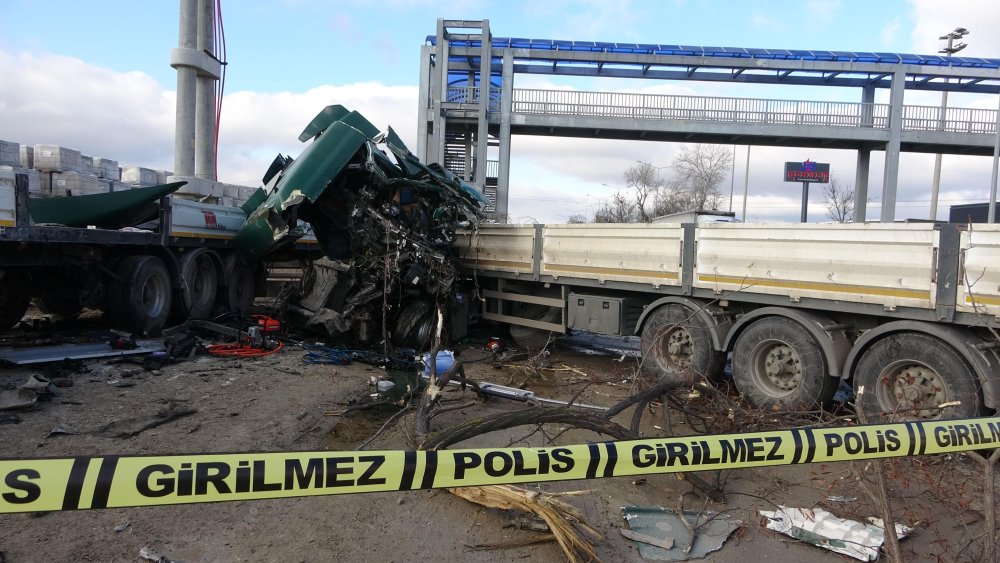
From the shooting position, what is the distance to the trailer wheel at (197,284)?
9.11 meters

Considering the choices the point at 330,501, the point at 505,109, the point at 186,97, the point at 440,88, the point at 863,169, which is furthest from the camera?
the point at 863,169

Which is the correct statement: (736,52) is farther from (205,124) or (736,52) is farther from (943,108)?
(205,124)

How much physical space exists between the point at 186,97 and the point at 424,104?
10500 millimetres

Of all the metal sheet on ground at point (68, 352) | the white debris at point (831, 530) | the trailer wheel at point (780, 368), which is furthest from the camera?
the metal sheet on ground at point (68, 352)

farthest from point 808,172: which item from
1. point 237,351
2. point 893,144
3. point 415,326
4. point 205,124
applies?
point 237,351

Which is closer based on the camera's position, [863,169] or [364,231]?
[364,231]

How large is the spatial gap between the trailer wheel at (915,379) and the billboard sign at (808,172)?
34.8 metres

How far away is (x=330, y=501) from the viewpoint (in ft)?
12.8

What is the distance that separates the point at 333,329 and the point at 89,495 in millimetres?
6706

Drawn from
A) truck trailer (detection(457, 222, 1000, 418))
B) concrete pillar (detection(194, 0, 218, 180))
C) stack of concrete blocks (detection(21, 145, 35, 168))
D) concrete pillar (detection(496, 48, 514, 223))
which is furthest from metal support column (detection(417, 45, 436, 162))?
truck trailer (detection(457, 222, 1000, 418))

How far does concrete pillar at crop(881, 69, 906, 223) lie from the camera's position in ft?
81.6

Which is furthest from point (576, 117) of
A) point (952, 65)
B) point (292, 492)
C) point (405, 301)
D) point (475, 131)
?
point (292, 492)

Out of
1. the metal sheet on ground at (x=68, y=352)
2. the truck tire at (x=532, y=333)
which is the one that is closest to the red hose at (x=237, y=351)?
the metal sheet on ground at (x=68, y=352)

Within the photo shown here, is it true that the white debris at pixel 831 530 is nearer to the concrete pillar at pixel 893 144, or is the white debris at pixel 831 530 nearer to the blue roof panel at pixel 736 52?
the blue roof panel at pixel 736 52
